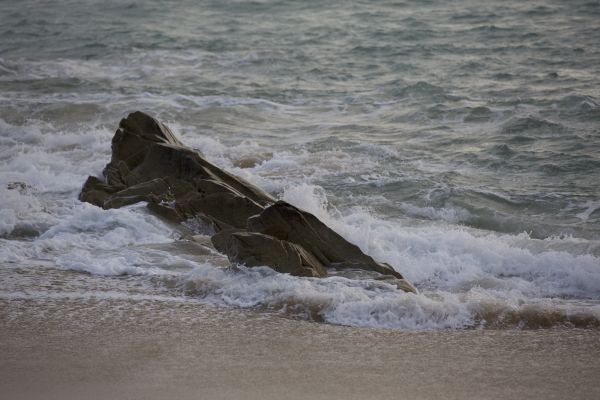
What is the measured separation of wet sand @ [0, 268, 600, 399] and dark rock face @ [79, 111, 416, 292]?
0.93m

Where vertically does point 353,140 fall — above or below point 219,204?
below

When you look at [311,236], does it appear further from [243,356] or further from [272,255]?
[243,356]

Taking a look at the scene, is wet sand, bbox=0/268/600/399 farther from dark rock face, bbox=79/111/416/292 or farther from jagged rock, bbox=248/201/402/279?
jagged rock, bbox=248/201/402/279

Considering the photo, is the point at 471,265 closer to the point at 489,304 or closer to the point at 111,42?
the point at 489,304

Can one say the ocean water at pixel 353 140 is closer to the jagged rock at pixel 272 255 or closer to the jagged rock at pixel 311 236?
the jagged rock at pixel 272 255

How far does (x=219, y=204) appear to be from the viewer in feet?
30.3

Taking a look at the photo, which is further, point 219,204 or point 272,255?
point 219,204

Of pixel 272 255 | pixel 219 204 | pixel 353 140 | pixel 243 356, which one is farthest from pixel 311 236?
pixel 353 140

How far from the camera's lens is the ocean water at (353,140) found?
7812mm

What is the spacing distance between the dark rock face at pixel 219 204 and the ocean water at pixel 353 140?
0.84 feet

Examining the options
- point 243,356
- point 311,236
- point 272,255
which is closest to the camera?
point 243,356

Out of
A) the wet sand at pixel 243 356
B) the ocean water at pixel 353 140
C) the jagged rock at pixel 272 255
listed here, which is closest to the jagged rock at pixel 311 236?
the jagged rock at pixel 272 255

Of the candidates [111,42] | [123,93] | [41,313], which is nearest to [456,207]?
[41,313]

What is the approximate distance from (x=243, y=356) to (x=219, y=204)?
3.33 meters
